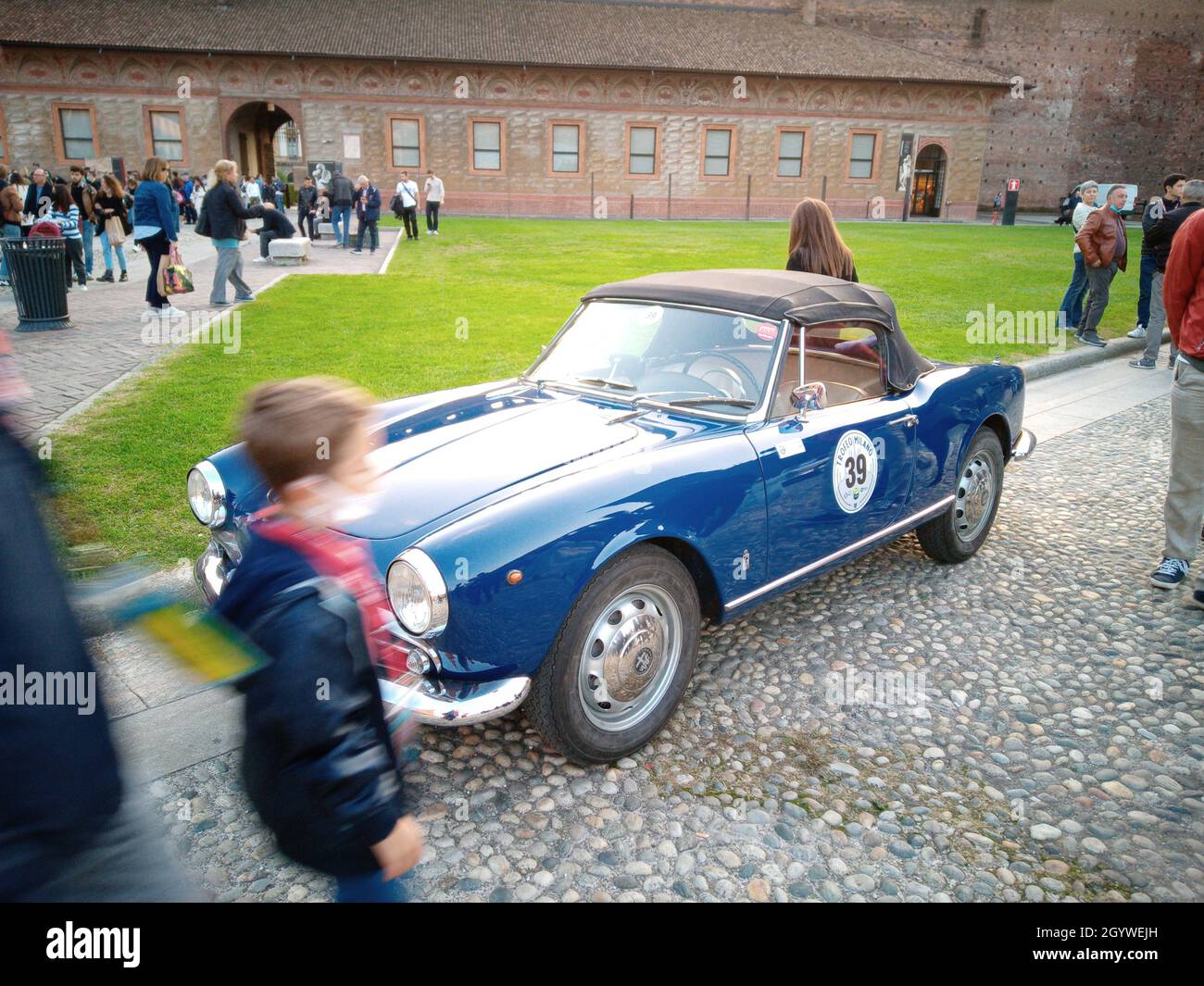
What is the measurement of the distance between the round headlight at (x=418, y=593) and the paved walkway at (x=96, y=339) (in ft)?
8.70

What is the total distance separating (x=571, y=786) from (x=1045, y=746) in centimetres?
187

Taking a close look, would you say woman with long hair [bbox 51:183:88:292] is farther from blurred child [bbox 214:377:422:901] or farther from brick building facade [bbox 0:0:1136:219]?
brick building facade [bbox 0:0:1136:219]

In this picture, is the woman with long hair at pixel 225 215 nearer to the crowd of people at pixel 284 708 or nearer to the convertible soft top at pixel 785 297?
the convertible soft top at pixel 785 297

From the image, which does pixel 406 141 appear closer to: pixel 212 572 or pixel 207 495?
pixel 207 495

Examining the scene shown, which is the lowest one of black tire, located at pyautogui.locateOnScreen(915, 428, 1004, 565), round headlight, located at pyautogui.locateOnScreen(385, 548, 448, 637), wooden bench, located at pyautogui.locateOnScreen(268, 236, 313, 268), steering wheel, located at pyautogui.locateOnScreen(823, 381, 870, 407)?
black tire, located at pyautogui.locateOnScreen(915, 428, 1004, 565)

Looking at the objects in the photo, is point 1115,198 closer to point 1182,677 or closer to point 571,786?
point 1182,677

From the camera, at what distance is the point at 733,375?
3900mm

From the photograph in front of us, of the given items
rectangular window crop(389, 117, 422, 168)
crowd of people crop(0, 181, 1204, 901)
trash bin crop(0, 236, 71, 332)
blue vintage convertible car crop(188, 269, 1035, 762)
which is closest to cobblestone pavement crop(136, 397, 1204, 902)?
blue vintage convertible car crop(188, 269, 1035, 762)

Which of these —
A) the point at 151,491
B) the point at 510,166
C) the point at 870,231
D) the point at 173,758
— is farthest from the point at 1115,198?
the point at 510,166

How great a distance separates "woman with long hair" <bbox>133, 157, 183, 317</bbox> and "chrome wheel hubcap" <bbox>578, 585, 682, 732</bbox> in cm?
1055

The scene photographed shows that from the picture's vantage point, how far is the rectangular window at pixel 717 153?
38.3 metres

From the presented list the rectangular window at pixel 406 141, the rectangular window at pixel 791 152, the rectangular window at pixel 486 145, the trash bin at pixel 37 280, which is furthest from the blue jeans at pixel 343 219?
the rectangular window at pixel 791 152

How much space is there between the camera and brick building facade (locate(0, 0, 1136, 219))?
34188 millimetres

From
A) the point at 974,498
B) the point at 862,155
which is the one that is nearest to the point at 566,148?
the point at 862,155
